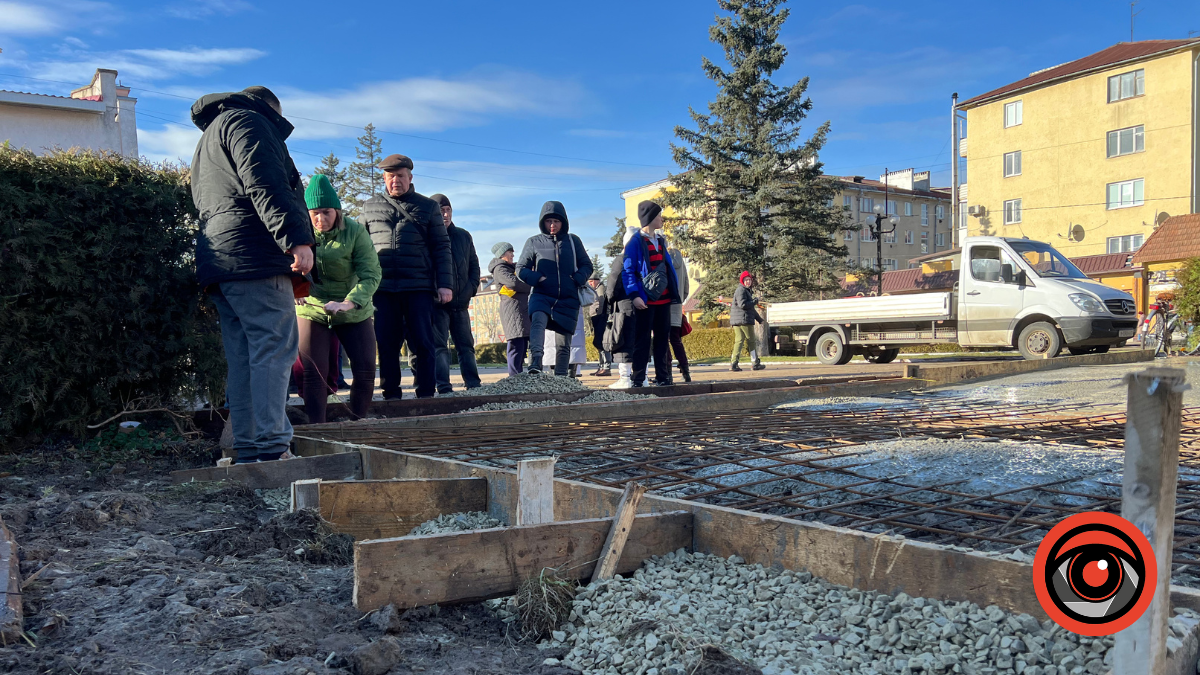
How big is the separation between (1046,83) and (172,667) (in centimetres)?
4460

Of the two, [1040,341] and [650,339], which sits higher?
[650,339]

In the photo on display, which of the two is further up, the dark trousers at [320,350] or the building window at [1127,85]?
the building window at [1127,85]

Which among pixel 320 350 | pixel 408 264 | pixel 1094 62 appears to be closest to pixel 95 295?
pixel 320 350

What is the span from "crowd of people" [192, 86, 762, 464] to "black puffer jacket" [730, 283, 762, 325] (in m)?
5.60

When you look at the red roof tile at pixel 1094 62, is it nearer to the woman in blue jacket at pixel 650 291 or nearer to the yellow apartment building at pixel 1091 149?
the yellow apartment building at pixel 1091 149

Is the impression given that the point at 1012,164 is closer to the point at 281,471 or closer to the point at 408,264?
the point at 408,264

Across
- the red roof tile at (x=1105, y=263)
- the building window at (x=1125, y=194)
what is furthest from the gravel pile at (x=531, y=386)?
the building window at (x=1125, y=194)

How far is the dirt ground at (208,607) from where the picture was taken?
1667 millimetres

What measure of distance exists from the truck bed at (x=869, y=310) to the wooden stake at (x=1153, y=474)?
15981 mm

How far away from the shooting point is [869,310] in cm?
1794

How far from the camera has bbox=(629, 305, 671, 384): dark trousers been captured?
8.49 meters

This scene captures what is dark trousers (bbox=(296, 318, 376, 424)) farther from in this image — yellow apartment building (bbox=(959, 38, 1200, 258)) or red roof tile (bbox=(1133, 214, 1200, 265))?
yellow apartment building (bbox=(959, 38, 1200, 258))

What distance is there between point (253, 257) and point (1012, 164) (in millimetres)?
43805

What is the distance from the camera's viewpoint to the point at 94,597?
1992 millimetres
